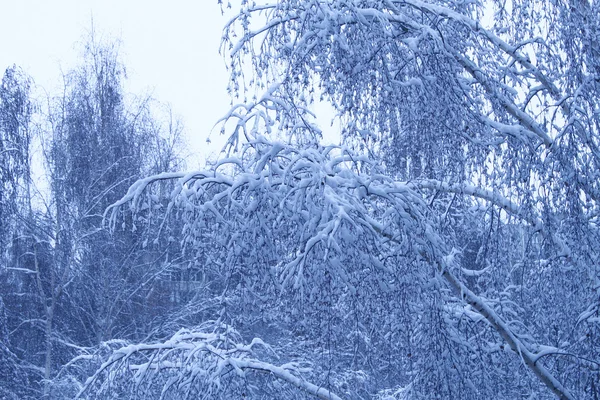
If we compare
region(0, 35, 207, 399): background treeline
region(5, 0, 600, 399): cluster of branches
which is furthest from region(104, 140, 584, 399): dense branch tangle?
region(0, 35, 207, 399): background treeline

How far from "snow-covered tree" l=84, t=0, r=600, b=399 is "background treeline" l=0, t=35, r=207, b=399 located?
22.6ft

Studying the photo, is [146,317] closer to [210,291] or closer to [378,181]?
[210,291]

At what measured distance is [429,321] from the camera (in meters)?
3.39

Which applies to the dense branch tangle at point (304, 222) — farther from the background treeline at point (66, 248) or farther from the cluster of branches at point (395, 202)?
the background treeline at point (66, 248)

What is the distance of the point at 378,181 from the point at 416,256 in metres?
0.40

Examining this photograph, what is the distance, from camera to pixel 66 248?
37.1 feet

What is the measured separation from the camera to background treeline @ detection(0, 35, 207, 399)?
1100cm

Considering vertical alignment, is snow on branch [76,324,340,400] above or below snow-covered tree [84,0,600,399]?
below

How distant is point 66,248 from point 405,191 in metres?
8.97

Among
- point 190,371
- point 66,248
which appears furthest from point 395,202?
point 66,248

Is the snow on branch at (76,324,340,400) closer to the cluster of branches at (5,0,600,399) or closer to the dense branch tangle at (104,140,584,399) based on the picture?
the cluster of branches at (5,0,600,399)

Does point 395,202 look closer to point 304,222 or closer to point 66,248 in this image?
point 304,222

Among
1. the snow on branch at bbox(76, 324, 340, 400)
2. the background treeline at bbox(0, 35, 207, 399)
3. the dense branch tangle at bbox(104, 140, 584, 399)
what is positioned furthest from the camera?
the background treeline at bbox(0, 35, 207, 399)

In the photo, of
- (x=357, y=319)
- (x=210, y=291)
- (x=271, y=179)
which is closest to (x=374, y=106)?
(x=271, y=179)
